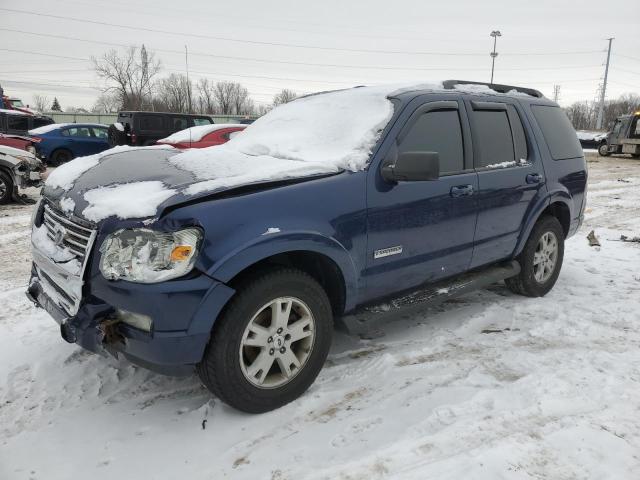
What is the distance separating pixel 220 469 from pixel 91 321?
0.96 metres

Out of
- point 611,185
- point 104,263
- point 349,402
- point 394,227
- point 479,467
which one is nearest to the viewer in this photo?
point 479,467

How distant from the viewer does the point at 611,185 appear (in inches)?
527

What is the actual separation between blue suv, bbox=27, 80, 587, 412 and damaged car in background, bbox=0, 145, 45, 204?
6.98 metres

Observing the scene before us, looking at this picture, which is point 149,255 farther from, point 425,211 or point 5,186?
point 5,186

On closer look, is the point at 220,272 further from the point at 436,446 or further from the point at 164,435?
the point at 436,446

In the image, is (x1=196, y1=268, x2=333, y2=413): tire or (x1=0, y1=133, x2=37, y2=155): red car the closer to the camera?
(x1=196, y1=268, x2=333, y2=413): tire

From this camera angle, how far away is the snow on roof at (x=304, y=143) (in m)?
2.76

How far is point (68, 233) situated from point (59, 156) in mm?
15930

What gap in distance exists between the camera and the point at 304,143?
11.2 ft

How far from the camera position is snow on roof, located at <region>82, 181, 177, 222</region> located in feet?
7.68

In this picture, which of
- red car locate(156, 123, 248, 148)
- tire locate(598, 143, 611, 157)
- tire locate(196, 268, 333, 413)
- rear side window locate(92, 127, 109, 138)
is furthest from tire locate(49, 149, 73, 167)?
tire locate(598, 143, 611, 157)

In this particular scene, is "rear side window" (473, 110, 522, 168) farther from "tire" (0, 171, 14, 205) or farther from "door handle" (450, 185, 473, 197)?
"tire" (0, 171, 14, 205)

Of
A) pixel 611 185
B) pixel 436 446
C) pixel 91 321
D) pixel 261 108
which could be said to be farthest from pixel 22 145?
pixel 261 108

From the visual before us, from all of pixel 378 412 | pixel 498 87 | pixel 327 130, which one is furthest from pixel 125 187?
pixel 498 87
